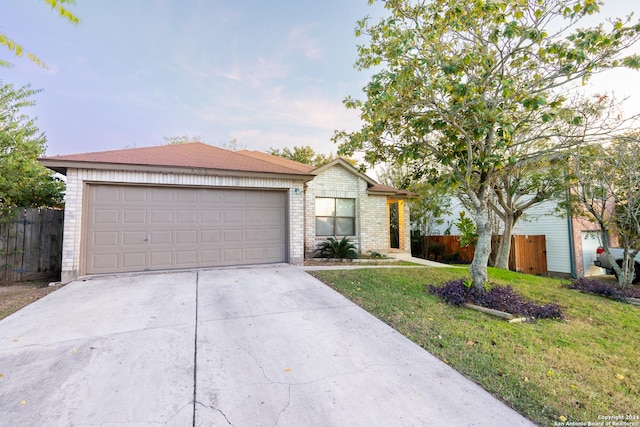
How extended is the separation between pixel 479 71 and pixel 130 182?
8357mm

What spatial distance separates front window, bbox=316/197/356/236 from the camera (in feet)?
37.4

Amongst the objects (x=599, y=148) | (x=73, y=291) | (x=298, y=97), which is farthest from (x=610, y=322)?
(x=298, y=97)

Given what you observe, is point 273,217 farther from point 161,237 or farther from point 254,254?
point 161,237

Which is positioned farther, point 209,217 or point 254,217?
point 254,217

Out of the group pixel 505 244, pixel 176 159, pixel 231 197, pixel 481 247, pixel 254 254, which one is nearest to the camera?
pixel 481 247

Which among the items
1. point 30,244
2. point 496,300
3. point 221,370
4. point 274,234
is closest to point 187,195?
point 274,234

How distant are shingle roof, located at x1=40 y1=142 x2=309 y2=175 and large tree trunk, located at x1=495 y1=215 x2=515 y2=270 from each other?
8.86 meters

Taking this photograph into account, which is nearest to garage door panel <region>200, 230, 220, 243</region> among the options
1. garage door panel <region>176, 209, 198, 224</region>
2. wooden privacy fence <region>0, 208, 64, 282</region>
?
garage door panel <region>176, 209, 198, 224</region>

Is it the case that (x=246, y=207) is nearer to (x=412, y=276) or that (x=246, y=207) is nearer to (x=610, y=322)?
(x=412, y=276)

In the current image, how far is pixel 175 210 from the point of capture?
7.32 metres

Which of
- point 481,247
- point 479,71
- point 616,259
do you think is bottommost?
point 616,259

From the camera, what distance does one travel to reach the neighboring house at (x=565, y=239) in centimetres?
1204

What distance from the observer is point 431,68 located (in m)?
5.45

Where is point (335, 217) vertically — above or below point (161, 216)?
above
